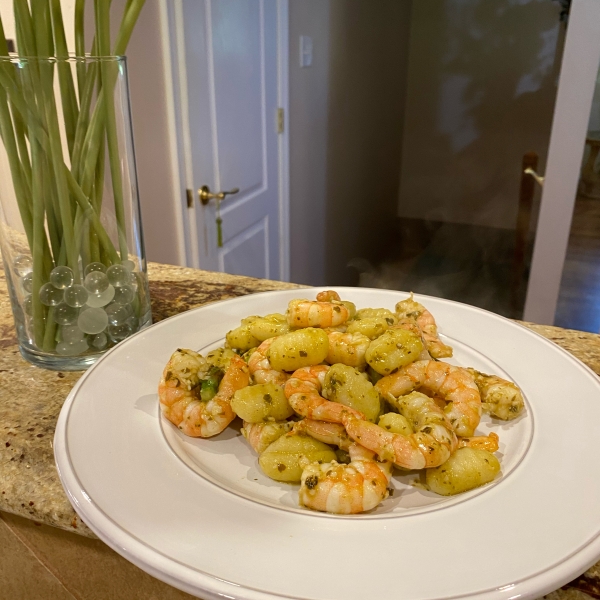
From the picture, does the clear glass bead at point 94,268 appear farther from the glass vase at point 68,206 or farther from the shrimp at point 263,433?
Answer: the shrimp at point 263,433

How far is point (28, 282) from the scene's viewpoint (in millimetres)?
758

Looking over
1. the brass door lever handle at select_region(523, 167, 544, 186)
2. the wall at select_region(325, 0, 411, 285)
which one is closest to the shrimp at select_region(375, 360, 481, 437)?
the brass door lever handle at select_region(523, 167, 544, 186)

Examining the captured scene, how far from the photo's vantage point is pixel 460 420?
615 mm

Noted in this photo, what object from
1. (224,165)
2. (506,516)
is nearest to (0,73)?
(506,516)

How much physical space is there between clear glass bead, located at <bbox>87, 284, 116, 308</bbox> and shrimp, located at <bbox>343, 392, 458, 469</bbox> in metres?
0.39

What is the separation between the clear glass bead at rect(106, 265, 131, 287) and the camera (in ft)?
2.58

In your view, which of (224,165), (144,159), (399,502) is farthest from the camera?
(224,165)

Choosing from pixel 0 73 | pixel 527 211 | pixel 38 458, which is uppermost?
pixel 0 73

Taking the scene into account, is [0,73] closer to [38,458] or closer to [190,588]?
[38,458]

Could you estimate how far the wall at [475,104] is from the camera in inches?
166

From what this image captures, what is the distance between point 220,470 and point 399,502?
189 mm

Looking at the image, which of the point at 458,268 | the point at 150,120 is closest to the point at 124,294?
the point at 150,120

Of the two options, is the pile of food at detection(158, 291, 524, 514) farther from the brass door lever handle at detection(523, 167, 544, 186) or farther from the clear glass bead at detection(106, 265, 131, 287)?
the brass door lever handle at detection(523, 167, 544, 186)

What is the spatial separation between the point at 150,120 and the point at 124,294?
116 centimetres
